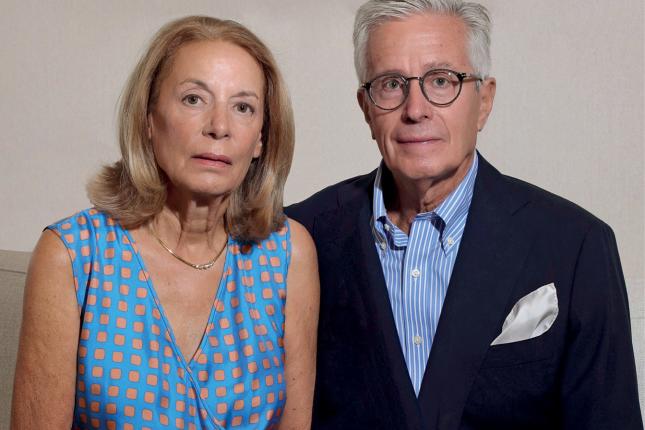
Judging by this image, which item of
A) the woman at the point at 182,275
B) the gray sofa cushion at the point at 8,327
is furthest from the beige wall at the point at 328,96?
the woman at the point at 182,275

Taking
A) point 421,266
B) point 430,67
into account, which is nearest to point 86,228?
point 421,266

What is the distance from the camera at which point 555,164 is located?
138 inches

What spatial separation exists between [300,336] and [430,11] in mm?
834

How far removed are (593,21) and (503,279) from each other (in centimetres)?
171

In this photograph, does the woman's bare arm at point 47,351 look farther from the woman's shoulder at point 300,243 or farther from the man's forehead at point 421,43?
the man's forehead at point 421,43

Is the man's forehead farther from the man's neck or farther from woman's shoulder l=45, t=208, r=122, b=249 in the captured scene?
woman's shoulder l=45, t=208, r=122, b=249

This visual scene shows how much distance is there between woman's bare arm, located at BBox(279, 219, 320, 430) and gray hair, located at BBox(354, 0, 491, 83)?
0.48m

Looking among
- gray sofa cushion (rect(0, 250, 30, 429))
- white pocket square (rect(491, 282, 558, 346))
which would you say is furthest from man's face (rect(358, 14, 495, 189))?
gray sofa cushion (rect(0, 250, 30, 429))

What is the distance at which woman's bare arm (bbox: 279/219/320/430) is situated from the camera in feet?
7.34

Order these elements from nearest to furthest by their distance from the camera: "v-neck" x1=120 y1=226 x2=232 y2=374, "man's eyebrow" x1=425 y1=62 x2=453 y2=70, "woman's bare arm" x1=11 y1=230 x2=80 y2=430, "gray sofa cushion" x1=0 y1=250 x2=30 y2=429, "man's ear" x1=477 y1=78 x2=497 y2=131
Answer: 1. "woman's bare arm" x1=11 y1=230 x2=80 y2=430
2. "v-neck" x1=120 y1=226 x2=232 y2=374
3. "man's eyebrow" x1=425 y1=62 x2=453 y2=70
4. "man's ear" x1=477 y1=78 x2=497 y2=131
5. "gray sofa cushion" x1=0 y1=250 x2=30 y2=429

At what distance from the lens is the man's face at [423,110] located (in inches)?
85.6

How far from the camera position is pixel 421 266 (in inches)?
85.8

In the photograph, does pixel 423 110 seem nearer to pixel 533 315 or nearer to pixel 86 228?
pixel 533 315

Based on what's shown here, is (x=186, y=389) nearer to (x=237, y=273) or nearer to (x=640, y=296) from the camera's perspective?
(x=237, y=273)
